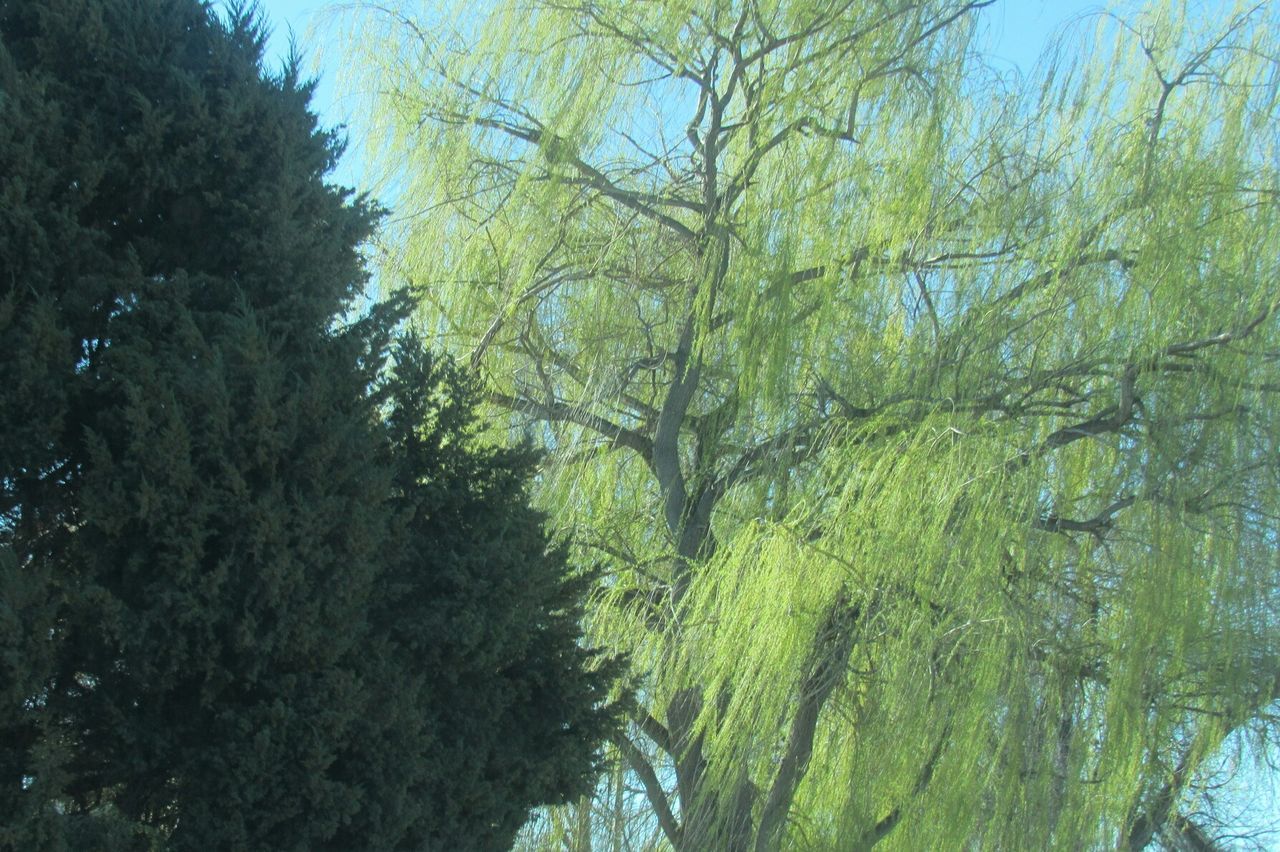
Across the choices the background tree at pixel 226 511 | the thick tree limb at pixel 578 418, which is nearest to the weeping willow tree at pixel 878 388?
the thick tree limb at pixel 578 418

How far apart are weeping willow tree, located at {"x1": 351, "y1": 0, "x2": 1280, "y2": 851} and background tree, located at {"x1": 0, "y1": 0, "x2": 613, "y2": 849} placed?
3.40 feet

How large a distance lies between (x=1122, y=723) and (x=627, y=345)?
304 cm

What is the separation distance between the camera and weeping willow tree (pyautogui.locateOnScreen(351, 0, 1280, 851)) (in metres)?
5.26

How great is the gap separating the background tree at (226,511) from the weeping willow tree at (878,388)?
1.03m

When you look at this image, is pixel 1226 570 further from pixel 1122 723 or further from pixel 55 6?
pixel 55 6

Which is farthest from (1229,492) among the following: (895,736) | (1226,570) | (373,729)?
(373,729)

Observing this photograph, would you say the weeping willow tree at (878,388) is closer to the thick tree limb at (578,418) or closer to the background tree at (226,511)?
the thick tree limb at (578,418)

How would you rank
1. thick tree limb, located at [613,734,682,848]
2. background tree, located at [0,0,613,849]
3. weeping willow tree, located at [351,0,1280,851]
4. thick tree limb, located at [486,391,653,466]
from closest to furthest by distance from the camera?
background tree, located at [0,0,613,849] → weeping willow tree, located at [351,0,1280,851] → thick tree limb, located at [613,734,682,848] → thick tree limb, located at [486,391,653,466]

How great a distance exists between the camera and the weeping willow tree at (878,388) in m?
5.26

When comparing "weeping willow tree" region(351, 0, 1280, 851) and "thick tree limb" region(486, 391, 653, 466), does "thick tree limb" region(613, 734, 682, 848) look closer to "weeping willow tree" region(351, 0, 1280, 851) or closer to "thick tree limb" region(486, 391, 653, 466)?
"weeping willow tree" region(351, 0, 1280, 851)

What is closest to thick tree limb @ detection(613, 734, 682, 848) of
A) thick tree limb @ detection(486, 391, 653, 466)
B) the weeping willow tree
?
Answer: the weeping willow tree

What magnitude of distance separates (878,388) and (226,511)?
3131 millimetres

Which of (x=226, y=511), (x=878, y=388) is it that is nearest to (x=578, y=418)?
(x=878, y=388)

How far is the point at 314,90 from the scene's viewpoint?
548cm
